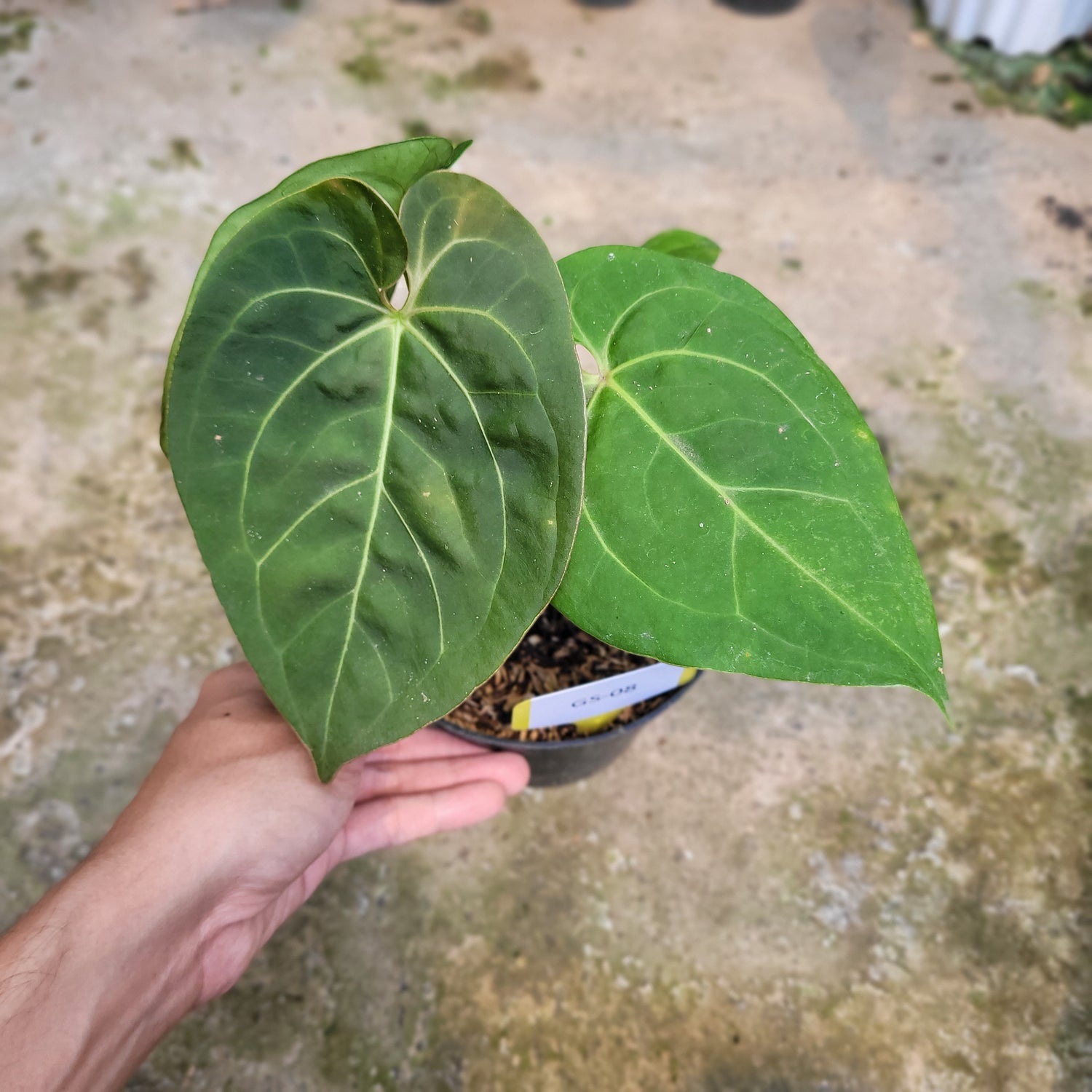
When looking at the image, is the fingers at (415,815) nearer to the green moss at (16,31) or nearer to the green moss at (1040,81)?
the green moss at (1040,81)

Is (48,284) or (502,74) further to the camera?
(502,74)

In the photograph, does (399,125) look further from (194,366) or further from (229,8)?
(194,366)

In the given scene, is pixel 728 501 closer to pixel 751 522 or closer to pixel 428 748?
pixel 751 522

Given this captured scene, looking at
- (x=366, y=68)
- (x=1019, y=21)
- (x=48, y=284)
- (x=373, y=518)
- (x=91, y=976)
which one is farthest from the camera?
(x=366, y=68)

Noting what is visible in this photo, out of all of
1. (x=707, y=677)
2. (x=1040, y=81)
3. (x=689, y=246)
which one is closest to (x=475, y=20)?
(x=1040, y=81)

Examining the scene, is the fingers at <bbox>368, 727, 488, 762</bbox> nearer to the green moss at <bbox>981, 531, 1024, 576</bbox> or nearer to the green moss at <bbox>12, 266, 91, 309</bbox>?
the green moss at <bbox>981, 531, 1024, 576</bbox>

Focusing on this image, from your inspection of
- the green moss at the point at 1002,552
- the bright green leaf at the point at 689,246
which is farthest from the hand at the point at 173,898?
the green moss at the point at 1002,552
